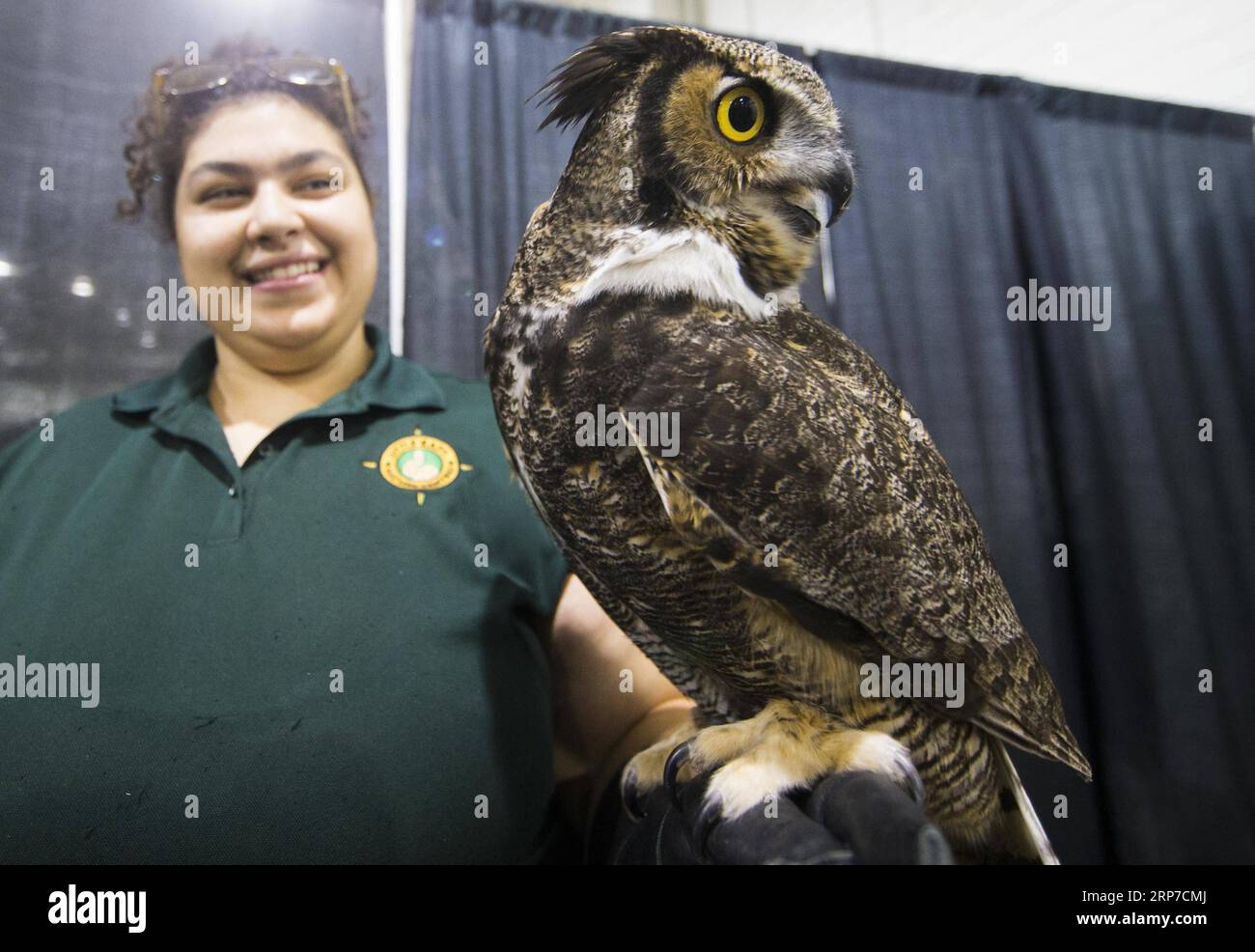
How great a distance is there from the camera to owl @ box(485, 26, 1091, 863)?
562mm

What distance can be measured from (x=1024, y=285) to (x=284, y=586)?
4.64 feet

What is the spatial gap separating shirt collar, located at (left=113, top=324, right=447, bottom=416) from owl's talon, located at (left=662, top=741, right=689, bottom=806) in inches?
24.9

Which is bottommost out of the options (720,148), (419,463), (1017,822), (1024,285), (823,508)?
(1017,822)

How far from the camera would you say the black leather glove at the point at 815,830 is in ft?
1.60

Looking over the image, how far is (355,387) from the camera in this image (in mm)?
984

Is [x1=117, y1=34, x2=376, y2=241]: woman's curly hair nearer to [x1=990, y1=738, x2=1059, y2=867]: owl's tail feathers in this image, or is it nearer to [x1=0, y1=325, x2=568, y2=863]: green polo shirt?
[x1=0, y1=325, x2=568, y2=863]: green polo shirt

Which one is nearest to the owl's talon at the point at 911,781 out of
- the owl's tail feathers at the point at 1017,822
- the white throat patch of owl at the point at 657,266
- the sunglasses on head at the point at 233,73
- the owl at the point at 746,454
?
the owl at the point at 746,454

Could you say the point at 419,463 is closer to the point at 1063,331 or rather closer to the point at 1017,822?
the point at 1017,822

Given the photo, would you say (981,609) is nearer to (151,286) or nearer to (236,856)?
(236,856)

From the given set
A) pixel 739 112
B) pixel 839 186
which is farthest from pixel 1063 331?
pixel 739 112

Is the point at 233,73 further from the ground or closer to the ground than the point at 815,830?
further from the ground

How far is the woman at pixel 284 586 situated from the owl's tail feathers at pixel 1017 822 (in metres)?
0.46

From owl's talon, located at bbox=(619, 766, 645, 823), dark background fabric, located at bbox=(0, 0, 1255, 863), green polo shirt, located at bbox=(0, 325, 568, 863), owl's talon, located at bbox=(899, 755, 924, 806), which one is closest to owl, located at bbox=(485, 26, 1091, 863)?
owl's talon, located at bbox=(899, 755, 924, 806)
